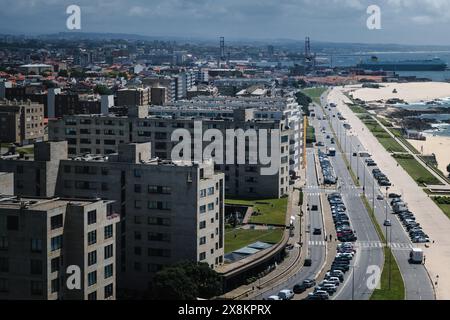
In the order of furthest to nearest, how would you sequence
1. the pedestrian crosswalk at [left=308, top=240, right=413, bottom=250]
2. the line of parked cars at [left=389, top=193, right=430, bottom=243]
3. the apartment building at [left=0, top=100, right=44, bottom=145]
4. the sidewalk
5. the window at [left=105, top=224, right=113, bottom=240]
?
1. the apartment building at [left=0, top=100, right=44, bottom=145]
2. the line of parked cars at [left=389, top=193, right=430, bottom=243]
3. the pedestrian crosswalk at [left=308, top=240, right=413, bottom=250]
4. the sidewalk
5. the window at [left=105, top=224, right=113, bottom=240]

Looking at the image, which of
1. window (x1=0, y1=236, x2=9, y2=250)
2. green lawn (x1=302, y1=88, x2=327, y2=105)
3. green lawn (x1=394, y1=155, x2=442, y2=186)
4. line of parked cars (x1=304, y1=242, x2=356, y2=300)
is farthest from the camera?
green lawn (x1=302, y1=88, x2=327, y2=105)

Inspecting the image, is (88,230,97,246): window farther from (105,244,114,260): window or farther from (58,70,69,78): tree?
(58,70,69,78): tree

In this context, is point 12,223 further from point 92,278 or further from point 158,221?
point 158,221

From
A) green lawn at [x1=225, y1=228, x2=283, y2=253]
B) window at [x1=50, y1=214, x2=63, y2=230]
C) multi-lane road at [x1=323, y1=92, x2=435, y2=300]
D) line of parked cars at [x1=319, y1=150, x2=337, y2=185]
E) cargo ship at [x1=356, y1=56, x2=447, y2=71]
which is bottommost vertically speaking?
multi-lane road at [x1=323, y1=92, x2=435, y2=300]

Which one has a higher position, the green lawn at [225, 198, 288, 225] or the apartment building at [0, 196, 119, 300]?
the apartment building at [0, 196, 119, 300]

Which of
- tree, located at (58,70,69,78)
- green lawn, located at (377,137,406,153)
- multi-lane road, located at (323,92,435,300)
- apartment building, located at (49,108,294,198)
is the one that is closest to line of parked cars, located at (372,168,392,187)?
multi-lane road, located at (323,92,435,300)

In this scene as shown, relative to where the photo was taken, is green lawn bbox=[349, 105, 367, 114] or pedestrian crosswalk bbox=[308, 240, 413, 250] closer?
pedestrian crosswalk bbox=[308, 240, 413, 250]

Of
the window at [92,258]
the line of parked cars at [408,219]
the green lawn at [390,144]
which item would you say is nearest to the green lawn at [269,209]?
the line of parked cars at [408,219]
